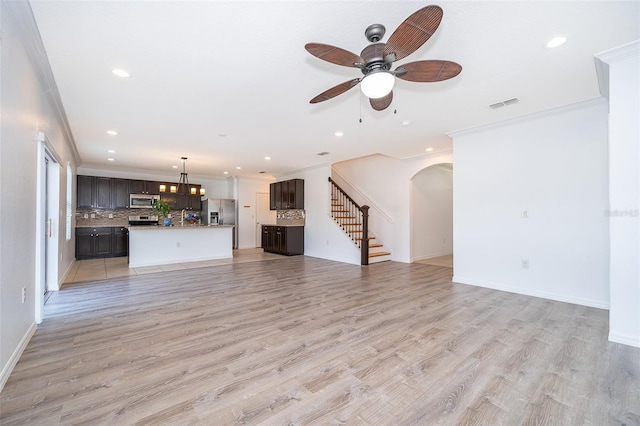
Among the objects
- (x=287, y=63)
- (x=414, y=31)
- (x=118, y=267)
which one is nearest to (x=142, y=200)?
(x=118, y=267)

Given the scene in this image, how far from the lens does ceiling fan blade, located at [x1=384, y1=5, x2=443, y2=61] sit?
5.02 feet

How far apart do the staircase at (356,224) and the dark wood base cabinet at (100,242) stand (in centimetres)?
646

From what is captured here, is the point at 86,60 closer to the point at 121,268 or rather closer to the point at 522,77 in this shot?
the point at 522,77

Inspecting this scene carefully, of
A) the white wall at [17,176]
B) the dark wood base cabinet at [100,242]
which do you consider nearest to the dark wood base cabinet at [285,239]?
the dark wood base cabinet at [100,242]

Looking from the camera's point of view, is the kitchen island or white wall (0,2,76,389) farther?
the kitchen island

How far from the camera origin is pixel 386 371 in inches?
82.0

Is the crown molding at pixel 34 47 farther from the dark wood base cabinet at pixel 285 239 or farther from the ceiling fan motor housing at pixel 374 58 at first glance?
the dark wood base cabinet at pixel 285 239

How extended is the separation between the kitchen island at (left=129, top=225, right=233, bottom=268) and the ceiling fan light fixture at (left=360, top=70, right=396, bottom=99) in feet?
20.7

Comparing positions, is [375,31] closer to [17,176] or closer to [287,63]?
[287,63]

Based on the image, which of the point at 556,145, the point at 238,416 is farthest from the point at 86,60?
the point at 556,145

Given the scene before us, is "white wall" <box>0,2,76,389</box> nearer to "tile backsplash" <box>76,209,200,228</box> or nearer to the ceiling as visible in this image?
the ceiling

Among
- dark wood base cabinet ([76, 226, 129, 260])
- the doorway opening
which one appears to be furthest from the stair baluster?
dark wood base cabinet ([76, 226, 129, 260])

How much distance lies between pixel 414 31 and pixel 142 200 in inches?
379

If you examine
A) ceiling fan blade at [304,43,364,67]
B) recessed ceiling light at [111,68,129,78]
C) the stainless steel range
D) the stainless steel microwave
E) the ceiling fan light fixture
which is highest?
recessed ceiling light at [111,68,129,78]
